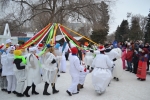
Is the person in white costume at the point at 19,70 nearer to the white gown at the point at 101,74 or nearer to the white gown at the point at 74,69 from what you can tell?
the white gown at the point at 74,69

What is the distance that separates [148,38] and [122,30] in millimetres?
11154

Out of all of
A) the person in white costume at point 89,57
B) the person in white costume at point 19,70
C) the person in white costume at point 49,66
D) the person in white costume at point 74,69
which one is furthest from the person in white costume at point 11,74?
the person in white costume at point 89,57

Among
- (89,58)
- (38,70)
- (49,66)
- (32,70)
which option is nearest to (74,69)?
(49,66)

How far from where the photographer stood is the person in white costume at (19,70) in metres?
5.58

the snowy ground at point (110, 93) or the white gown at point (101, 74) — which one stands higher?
the white gown at point (101, 74)

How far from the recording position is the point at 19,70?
Result: 5688mm

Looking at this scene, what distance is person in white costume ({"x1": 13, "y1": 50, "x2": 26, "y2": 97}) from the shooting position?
220 inches

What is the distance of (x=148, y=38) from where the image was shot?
96.9 feet

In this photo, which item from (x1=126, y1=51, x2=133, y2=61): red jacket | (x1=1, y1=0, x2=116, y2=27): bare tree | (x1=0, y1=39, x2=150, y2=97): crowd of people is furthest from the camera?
(x1=1, y1=0, x2=116, y2=27): bare tree

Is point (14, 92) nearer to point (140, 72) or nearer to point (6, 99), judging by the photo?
point (6, 99)

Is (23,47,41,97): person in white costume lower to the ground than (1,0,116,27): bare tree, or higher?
lower

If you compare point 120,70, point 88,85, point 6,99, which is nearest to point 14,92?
point 6,99

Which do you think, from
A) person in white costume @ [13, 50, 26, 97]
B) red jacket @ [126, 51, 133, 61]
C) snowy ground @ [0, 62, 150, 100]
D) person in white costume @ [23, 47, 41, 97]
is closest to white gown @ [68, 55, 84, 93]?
snowy ground @ [0, 62, 150, 100]

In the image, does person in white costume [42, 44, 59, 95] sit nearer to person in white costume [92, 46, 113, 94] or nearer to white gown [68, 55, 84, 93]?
white gown [68, 55, 84, 93]
